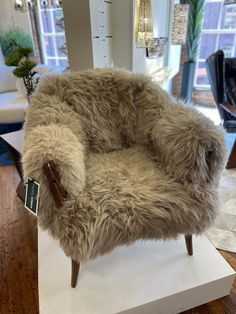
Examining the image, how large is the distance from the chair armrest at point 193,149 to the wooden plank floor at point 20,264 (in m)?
0.58

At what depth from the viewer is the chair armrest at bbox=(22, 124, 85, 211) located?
0.85 meters

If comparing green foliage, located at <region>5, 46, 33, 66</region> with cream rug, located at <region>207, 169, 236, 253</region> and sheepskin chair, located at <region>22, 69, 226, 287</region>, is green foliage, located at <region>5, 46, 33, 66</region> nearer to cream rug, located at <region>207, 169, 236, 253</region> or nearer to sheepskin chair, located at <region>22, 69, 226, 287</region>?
sheepskin chair, located at <region>22, 69, 226, 287</region>

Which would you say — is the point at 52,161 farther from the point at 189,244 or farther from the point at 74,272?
the point at 189,244

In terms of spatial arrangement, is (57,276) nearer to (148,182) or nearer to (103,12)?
(148,182)

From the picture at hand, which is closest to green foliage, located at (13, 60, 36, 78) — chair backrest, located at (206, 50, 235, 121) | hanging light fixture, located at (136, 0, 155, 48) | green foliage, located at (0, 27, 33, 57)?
hanging light fixture, located at (136, 0, 155, 48)

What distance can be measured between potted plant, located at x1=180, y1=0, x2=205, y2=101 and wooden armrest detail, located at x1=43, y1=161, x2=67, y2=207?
2.70m

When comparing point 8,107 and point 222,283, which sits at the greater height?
point 8,107

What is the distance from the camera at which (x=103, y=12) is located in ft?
5.66

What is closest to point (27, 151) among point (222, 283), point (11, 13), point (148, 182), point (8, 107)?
point (148, 182)

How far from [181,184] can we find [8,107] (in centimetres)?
221

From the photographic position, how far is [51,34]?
3736 mm

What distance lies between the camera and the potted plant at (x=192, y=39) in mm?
3172

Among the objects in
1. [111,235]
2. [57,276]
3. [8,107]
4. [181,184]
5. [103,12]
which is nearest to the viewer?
[111,235]

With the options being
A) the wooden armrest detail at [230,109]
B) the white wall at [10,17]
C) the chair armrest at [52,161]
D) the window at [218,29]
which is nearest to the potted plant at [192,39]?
the window at [218,29]
